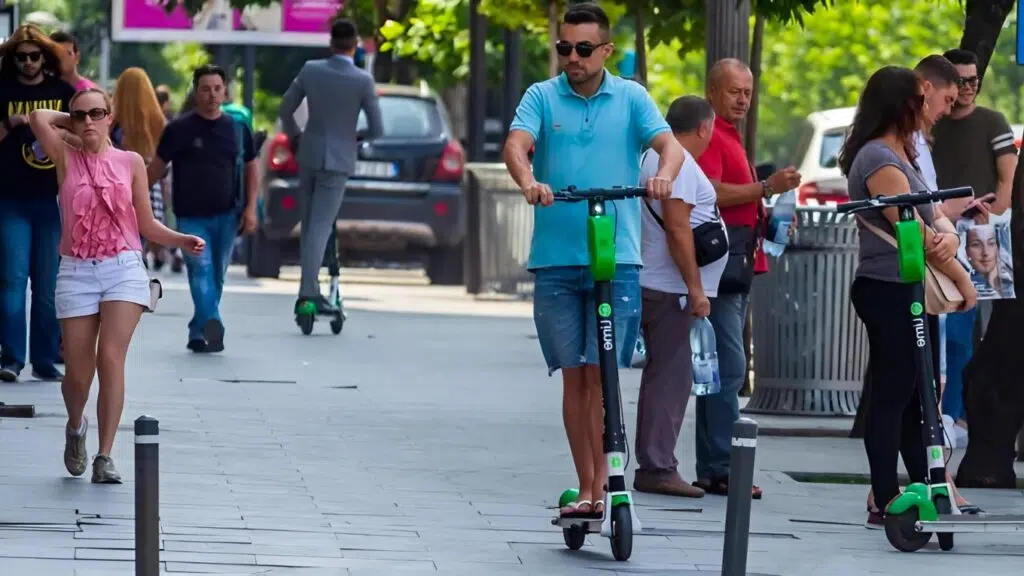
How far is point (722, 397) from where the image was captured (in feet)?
33.3

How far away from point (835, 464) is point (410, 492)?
2.38m

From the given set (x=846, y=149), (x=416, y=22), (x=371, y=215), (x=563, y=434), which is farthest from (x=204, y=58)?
(x=846, y=149)

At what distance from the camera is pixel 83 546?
7.84m

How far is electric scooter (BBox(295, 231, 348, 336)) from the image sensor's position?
56.1ft

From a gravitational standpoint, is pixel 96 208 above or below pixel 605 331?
above

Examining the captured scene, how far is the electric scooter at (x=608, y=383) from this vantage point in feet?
26.6

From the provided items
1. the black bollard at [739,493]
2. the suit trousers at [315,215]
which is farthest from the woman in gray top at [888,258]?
the suit trousers at [315,215]

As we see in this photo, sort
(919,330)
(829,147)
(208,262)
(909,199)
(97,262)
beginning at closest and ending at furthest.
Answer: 1. (909,199)
2. (919,330)
3. (97,262)
4. (208,262)
5. (829,147)

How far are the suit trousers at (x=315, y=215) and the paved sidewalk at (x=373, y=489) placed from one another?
4.21ft

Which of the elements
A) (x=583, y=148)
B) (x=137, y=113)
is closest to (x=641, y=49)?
(x=137, y=113)

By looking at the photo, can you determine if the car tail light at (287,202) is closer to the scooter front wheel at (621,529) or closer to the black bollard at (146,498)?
the scooter front wheel at (621,529)

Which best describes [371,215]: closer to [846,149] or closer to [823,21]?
[846,149]

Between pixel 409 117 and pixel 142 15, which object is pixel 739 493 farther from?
pixel 142 15

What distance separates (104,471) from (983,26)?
202 inches
